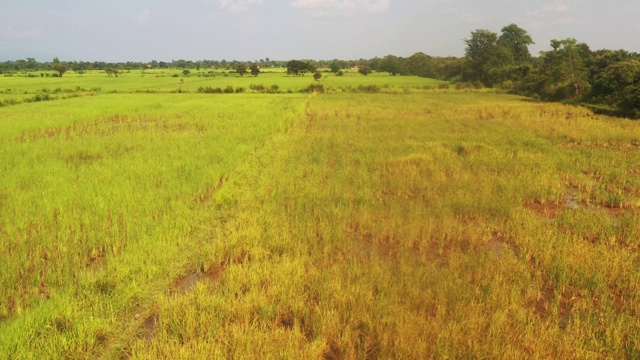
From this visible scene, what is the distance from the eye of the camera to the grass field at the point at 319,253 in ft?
9.80

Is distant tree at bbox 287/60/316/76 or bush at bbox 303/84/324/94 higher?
distant tree at bbox 287/60/316/76

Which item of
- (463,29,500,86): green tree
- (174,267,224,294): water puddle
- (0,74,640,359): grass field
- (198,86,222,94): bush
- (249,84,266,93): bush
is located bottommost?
(174,267,224,294): water puddle

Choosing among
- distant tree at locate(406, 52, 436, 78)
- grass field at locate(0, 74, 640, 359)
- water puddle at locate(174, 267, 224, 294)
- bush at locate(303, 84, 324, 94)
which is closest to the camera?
grass field at locate(0, 74, 640, 359)

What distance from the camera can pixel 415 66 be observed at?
82.2 m

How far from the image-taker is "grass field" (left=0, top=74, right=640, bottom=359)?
2988 mm

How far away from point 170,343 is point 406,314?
6.55 ft

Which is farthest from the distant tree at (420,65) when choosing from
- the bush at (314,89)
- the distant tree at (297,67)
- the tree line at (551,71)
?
the bush at (314,89)

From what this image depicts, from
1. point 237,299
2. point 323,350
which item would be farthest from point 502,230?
point 237,299

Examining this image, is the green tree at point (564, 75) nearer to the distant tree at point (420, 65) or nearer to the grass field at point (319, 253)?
the grass field at point (319, 253)

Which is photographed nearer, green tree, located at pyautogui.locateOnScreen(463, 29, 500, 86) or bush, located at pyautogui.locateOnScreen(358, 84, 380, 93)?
bush, located at pyautogui.locateOnScreen(358, 84, 380, 93)

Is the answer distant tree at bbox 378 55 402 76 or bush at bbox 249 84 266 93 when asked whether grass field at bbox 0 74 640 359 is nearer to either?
bush at bbox 249 84 266 93

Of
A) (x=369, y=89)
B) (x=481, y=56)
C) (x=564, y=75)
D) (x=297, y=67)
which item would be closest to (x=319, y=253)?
(x=564, y=75)

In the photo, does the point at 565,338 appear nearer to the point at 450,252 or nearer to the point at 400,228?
the point at 450,252

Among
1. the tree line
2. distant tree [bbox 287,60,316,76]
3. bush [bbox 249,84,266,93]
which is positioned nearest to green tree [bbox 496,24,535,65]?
the tree line
